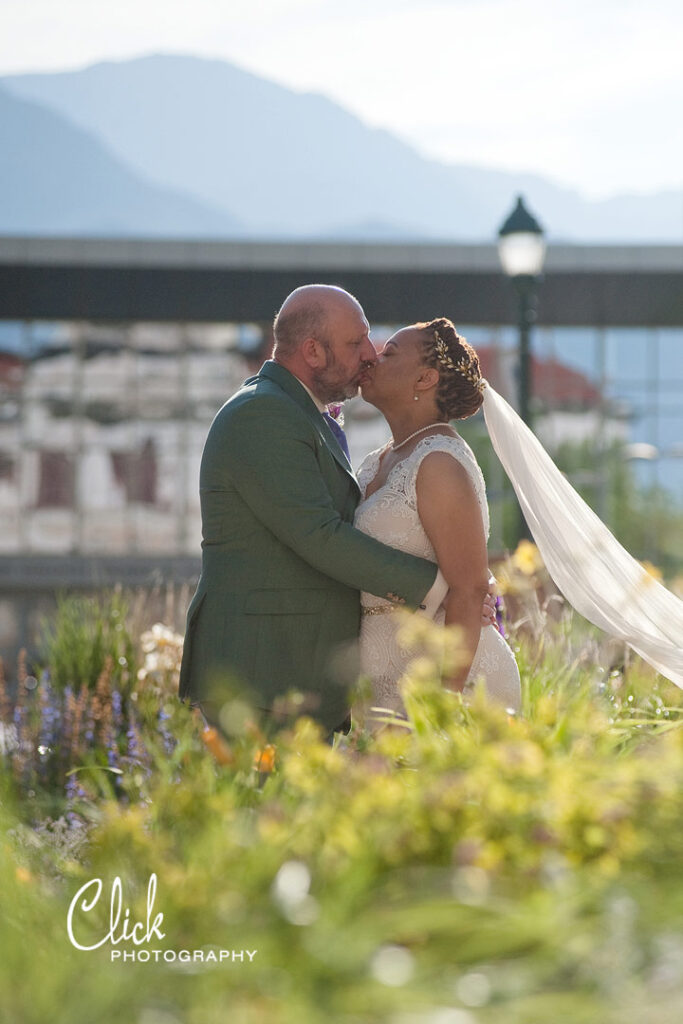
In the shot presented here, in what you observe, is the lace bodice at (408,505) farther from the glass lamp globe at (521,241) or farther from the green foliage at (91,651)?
the glass lamp globe at (521,241)

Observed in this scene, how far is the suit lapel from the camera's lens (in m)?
4.33

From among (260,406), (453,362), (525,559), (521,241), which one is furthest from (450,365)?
(521,241)

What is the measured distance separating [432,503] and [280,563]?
552 mm

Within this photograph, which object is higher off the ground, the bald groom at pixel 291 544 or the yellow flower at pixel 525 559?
the bald groom at pixel 291 544

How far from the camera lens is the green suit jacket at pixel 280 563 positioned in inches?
163

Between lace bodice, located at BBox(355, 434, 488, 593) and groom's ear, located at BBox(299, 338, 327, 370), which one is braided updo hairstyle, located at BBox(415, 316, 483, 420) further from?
groom's ear, located at BBox(299, 338, 327, 370)

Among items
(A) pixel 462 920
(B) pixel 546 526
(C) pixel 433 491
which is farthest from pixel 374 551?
(A) pixel 462 920

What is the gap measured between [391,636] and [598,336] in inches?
827

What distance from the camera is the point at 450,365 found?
4496mm

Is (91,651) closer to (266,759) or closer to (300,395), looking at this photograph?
(300,395)

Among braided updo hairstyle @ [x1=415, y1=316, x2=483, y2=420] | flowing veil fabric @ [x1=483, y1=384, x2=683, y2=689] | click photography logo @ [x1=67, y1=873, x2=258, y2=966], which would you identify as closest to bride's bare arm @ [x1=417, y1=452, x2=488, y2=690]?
braided updo hairstyle @ [x1=415, y1=316, x2=483, y2=420]

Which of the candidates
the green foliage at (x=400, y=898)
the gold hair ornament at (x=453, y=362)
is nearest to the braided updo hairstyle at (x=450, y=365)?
the gold hair ornament at (x=453, y=362)

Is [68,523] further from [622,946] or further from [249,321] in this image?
[622,946]

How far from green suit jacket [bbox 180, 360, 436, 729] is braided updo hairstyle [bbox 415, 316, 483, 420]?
0.43 metres
